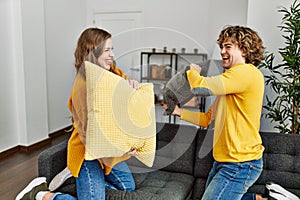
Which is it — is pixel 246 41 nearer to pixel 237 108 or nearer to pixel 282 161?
pixel 237 108

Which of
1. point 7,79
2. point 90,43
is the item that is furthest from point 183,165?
point 7,79

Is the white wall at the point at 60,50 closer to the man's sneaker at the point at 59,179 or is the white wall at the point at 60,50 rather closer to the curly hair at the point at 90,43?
the man's sneaker at the point at 59,179

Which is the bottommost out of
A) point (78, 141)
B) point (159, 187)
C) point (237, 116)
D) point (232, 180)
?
point (159, 187)

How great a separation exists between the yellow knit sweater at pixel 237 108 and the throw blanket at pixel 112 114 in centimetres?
30

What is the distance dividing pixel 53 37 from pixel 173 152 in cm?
293

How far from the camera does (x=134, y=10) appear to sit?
4840 mm

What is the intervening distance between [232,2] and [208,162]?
2.83m

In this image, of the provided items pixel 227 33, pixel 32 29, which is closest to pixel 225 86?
pixel 227 33

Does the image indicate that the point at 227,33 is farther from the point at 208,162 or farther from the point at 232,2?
the point at 232,2

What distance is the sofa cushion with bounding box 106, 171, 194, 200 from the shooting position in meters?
1.84

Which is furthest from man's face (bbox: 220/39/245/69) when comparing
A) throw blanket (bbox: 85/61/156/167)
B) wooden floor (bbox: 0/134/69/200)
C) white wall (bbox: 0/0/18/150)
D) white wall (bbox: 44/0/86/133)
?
white wall (bbox: 44/0/86/133)

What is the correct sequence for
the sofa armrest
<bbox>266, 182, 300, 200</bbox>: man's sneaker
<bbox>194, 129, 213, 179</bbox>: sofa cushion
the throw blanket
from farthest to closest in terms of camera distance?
1. <bbox>194, 129, 213, 179</bbox>: sofa cushion
2. the sofa armrest
3. <bbox>266, 182, 300, 200</bbox>: man's sneaker
4. the throw blanket

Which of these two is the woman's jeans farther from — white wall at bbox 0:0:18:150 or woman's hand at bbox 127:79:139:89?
white wall at bbox 0:0:18:150

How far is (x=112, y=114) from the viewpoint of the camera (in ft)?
4.72
